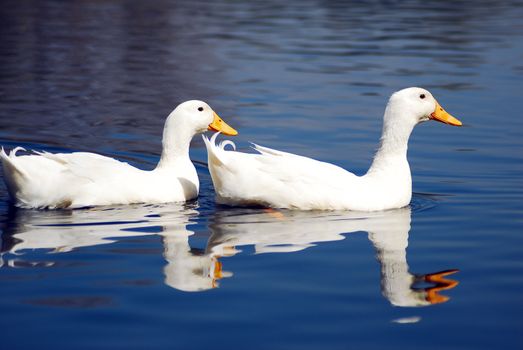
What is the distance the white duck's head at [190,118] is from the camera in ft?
31.4

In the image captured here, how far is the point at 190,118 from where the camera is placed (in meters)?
9.62

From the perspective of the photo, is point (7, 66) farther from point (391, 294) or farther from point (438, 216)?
point (391, 294)

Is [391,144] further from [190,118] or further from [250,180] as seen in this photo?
[190,118]

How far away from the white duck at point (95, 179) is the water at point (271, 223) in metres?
0.15

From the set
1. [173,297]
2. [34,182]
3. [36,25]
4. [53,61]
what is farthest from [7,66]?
[173,297]

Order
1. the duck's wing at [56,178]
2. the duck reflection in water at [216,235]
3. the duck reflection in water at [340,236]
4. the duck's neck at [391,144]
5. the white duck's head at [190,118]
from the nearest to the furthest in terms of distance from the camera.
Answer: the duck reflection in water at [340,236] < the duck reflection in water at [216,235] < the duck's wing at [56,178] < the duck's neck at [391,144] < the white duck's head at [190,118]

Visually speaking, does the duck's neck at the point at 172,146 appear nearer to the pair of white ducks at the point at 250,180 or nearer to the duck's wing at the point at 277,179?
the pair of white ducks at the point at 250,180

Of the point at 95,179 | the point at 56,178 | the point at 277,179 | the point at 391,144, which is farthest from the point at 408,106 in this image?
the point at 56,178

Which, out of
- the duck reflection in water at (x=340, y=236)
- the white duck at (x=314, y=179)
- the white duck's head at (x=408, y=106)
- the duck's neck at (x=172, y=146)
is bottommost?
the duck reflection in water at (x=340, y=236)

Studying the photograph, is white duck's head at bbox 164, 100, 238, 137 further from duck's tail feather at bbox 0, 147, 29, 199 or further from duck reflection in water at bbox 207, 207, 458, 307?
duck's tail feather at bbox 0, 147, 29, 199

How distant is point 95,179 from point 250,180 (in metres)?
1.41

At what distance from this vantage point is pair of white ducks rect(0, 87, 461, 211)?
880 centimetres

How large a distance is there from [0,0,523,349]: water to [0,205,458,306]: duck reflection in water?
0.08 ft

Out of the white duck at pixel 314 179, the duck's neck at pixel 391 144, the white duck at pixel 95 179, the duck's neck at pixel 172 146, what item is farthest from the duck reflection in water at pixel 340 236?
the duck's neck at pixel 172 146
